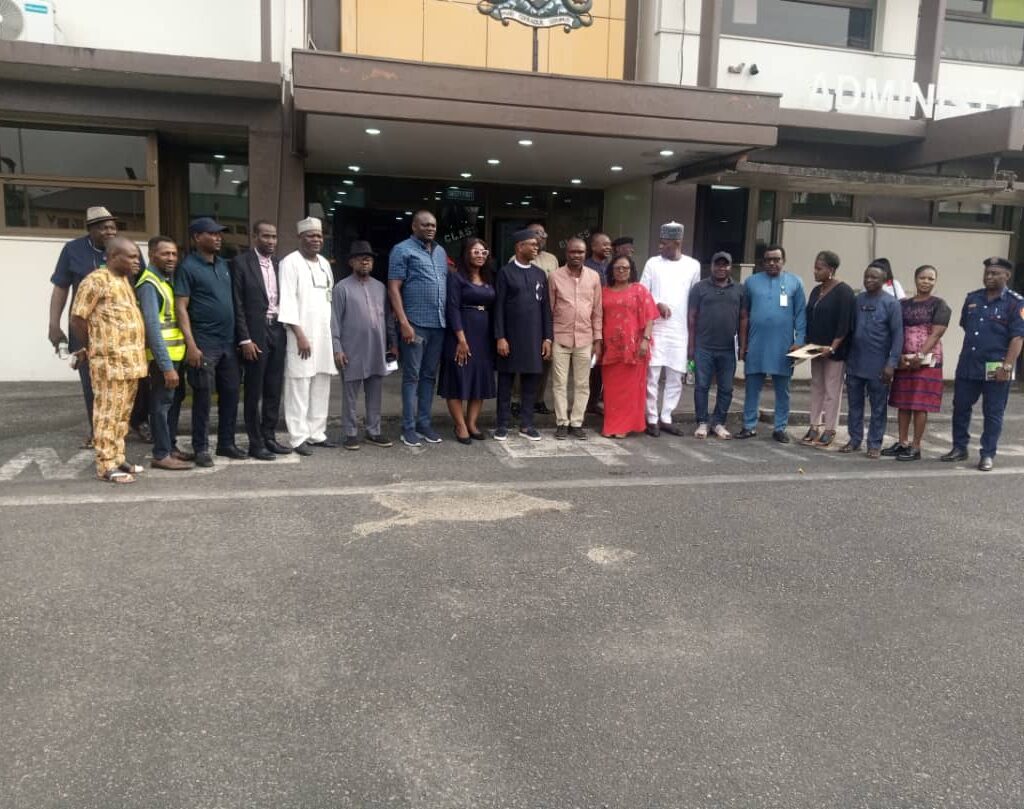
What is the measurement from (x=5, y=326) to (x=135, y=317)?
5.22 meters

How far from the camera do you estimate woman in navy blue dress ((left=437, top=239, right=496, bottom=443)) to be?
7.41m

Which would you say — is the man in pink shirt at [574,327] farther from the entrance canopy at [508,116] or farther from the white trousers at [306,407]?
the white trousers at [306,407]

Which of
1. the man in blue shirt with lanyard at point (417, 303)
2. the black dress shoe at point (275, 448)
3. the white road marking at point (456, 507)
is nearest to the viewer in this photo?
the white road marking at point (456, 507)

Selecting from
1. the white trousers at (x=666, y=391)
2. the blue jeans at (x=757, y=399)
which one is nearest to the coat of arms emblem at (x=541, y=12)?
the white trousers at (x=666, y=391)

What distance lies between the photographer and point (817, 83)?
11.7 meters

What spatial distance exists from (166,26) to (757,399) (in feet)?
26.0

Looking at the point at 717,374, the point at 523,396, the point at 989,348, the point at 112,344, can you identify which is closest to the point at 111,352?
the point at 112,344

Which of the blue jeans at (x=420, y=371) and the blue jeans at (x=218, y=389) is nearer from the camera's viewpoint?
the blue jeans at (x=218, y=389)

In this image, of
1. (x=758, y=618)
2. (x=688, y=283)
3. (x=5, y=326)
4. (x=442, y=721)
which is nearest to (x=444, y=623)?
(x=442, y=721)

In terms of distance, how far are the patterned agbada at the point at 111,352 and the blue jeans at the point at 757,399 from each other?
18.3 feet

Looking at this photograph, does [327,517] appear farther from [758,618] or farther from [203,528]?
[758,618]

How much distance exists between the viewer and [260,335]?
261 inches

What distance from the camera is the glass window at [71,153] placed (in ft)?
32.8

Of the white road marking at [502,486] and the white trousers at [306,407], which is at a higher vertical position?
the white trousers at [306,407]
